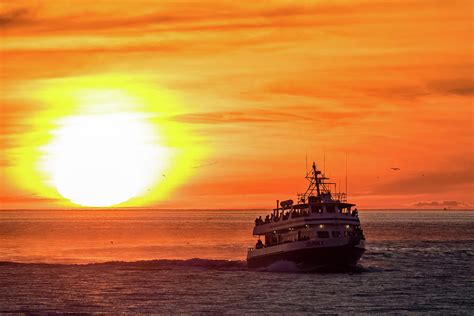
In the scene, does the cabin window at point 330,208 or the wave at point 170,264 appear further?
the wave at point 170,264

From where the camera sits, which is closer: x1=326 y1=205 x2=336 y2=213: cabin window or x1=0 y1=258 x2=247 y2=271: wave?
x1=326 y1=205 x2=336 y2=213: cabin window

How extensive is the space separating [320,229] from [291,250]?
4491mm

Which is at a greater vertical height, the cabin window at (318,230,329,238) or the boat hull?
the cabin window at (318,230,329,238)

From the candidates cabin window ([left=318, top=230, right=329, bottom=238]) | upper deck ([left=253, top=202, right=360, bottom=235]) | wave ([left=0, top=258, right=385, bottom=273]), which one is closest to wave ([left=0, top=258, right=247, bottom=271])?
wave ([left=0, top=258, right=385, bottom=273])

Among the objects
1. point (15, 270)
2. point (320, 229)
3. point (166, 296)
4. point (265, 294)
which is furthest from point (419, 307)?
point (15, 270)

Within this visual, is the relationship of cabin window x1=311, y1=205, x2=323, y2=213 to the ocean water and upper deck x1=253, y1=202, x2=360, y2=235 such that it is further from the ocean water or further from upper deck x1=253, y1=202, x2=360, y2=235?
the ocean water

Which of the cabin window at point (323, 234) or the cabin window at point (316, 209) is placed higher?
the cabin window at point (316, 209)

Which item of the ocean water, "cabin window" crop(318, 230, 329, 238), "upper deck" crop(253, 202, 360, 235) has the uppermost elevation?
"upper deck" crop(253, 202, 360, 235)

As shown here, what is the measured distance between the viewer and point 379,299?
79.9m

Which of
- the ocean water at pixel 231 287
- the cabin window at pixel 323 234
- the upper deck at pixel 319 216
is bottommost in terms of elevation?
the ocean water at pixel 231 287

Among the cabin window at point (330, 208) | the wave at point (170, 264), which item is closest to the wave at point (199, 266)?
the wave at point (170, 264)

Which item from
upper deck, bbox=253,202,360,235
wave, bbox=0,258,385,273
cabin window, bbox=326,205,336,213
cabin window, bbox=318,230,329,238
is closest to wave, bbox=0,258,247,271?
wave, bbox=0,258,385,273

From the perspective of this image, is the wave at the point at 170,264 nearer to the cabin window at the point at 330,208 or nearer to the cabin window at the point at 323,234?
the cabin window at the point at 323,234

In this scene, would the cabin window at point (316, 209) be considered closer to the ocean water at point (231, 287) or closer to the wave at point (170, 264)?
the ocean water at point (231, 287)
